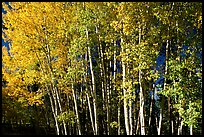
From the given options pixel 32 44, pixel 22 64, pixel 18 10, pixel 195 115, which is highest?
pixel 18 10

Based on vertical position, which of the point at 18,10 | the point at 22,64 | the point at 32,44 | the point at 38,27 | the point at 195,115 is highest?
the point at 18,10

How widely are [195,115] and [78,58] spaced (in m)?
5.01

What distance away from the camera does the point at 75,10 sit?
8.73 m

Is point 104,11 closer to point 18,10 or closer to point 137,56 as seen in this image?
point 137,56

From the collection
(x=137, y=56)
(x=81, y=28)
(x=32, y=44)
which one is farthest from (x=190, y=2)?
(x=32, y=44)

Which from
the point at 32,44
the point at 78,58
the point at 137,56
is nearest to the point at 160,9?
the point at 137,56

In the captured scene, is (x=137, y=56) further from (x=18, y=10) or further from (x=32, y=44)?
(x=18, y=10)

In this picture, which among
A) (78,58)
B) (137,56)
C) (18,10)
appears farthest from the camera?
(78,58)

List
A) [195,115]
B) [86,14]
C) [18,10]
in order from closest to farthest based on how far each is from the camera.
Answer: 1. [195,115]
2. [86,14]
3. [18,10]

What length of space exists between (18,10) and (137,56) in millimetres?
4826

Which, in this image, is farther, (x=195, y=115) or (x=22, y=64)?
(x=22, y=64)

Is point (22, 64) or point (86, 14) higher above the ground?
point (86, 14)

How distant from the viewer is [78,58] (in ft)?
32.9

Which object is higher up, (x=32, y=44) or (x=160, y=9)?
(x=160, y=9)
